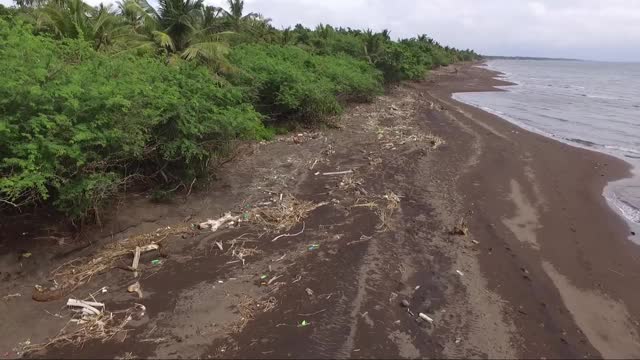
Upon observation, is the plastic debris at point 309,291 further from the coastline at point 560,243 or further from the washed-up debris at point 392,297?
the coastline at point 560,243

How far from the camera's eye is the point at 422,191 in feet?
33.1

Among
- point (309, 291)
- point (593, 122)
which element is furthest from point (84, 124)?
point (593, 122)

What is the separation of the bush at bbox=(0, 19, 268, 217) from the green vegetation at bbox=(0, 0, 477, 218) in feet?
0.06

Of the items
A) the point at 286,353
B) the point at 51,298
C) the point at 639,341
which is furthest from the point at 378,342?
the point at 51,298

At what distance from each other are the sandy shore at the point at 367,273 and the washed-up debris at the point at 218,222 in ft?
0.85

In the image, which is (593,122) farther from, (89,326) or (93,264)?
(89,326)

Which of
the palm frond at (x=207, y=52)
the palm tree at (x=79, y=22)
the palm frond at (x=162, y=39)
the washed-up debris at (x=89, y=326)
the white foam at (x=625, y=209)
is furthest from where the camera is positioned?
the palm frond at (x=162, y=39)

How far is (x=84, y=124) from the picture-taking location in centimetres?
600

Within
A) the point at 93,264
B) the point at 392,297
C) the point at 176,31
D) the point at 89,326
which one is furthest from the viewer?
the point at 176,31

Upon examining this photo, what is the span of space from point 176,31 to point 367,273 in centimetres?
1198

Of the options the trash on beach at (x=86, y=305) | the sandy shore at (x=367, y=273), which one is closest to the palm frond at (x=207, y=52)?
the sandy shore at (x=367, y=273)

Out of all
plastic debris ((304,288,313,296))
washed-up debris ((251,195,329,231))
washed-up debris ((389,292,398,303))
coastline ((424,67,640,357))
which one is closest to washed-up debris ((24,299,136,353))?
plastic debris ((304,288,313,296))

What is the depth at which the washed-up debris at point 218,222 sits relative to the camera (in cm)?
759

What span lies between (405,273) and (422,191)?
3.81 meters
